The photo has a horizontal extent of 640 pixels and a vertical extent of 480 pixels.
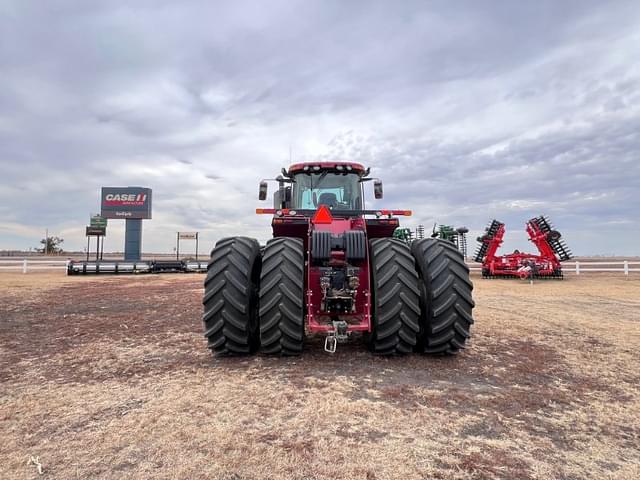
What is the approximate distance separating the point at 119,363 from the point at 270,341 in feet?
5.90

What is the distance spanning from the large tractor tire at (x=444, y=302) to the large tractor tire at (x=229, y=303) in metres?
2.00

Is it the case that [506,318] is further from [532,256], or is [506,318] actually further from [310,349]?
[532,256]

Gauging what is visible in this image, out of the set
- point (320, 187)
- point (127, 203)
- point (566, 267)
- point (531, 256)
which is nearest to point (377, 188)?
point (320, 187)

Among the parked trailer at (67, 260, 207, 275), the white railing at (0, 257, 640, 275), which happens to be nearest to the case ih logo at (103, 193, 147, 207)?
the white railing at (0, 257, 640, 275)

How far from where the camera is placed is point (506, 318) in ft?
25.4

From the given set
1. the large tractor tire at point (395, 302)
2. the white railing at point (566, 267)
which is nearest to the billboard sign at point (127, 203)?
the white railing at point (566, 267)

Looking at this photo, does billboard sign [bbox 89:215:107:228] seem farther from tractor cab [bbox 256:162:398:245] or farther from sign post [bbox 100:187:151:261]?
tractor cab [bbox 256:162:398:245]

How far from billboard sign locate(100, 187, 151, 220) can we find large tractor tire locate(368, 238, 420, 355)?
32692mm

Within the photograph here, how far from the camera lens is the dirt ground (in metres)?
2.29

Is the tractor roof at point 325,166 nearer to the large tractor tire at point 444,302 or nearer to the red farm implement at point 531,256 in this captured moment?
the large tractor tire at point 444,302

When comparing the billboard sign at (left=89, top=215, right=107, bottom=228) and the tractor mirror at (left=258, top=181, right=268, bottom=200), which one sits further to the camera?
the billboard sign at (left=89, top=215, right=107, bottom=228)

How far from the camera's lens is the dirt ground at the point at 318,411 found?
2287 millimetres

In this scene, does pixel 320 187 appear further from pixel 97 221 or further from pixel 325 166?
pixel 97 221

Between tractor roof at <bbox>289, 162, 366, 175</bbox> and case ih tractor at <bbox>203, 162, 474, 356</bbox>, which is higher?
tractor roof at <bbox>289, 162, 366, 175</bbox>
